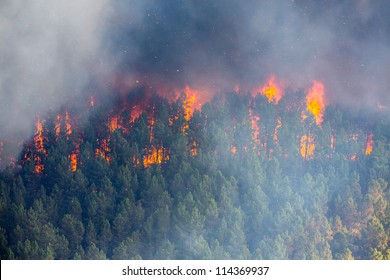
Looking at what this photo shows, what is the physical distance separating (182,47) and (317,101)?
20841 mm

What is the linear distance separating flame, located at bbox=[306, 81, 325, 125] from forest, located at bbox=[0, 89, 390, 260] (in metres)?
0.65

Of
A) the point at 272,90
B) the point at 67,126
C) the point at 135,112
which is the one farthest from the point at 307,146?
the point at 67,126

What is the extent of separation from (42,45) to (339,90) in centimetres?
4108

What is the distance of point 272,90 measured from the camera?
3804 inches

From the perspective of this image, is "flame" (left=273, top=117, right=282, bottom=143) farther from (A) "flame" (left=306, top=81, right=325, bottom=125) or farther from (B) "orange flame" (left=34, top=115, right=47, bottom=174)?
(B) "orange flame" (left=34, top=115, right=47, bottom=174)

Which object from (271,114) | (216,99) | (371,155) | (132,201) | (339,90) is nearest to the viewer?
(132,201)

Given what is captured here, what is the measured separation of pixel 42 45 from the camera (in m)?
88.1

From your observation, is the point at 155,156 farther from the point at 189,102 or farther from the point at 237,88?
the point at 237,88

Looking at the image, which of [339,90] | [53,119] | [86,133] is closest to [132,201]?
[86,133]

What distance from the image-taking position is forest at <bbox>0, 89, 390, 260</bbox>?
59.9 metres

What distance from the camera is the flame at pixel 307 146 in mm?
80375

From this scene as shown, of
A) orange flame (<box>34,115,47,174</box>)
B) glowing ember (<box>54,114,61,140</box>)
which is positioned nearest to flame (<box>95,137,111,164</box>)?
glowing ember (<box>54,114,61,140</box>)

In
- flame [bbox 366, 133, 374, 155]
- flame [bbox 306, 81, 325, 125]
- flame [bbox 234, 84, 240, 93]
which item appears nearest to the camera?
flame [bbox 366, 133, 374, 155]

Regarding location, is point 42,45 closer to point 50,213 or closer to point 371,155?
point 50,213
